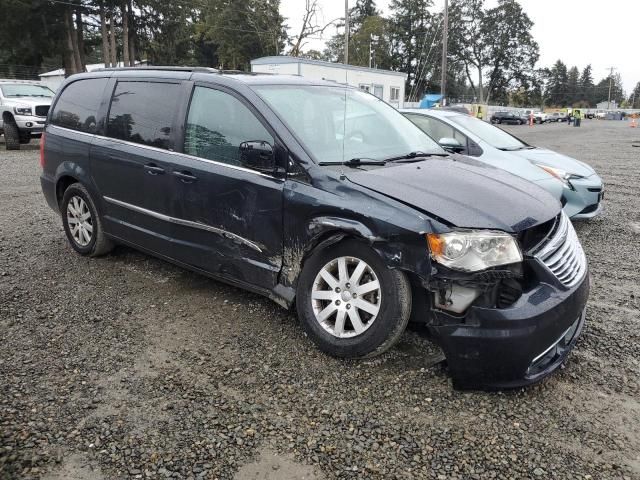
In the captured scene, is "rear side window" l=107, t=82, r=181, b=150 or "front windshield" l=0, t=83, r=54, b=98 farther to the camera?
"front windshield" l=0, t=83, r=54, b=98

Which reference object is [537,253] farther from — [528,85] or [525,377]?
[528,85]

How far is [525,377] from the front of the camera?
2.74 m

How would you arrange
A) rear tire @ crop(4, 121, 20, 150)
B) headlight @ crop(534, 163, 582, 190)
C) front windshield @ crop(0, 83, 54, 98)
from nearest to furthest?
headlight @ crop(534, 163, 582, 190), rear tire @ crop(4, 121, 20, 150), front windshield @ crop(0, 83, 54, 98)

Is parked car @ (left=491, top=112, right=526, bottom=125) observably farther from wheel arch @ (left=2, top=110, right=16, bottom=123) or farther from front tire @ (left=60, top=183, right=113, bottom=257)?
front tire @ (left=60, top=183, right=113, bottom=257)

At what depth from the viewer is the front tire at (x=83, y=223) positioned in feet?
16.0

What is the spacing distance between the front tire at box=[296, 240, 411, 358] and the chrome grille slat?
81 centimetres

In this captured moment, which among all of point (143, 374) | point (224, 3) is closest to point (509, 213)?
point (143, 374)

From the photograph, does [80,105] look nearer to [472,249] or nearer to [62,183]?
[62,183]

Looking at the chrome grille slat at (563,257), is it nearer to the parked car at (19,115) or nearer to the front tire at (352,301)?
the front tire at (352,301)

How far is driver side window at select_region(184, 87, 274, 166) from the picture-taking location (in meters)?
3.57

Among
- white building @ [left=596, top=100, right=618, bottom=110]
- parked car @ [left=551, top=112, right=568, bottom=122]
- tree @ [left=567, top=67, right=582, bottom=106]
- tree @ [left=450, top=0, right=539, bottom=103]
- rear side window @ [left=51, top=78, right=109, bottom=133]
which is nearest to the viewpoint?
rear side window @ [left=51, top=78, right=109, bottom=133]

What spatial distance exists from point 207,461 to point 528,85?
95.9 metres

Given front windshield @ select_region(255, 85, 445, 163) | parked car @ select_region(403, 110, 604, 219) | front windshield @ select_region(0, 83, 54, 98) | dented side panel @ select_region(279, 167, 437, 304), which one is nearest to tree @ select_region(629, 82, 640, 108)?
front windshield @ select_region(0, 83, 54, 98)

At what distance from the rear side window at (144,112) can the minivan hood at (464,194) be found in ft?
5.53
